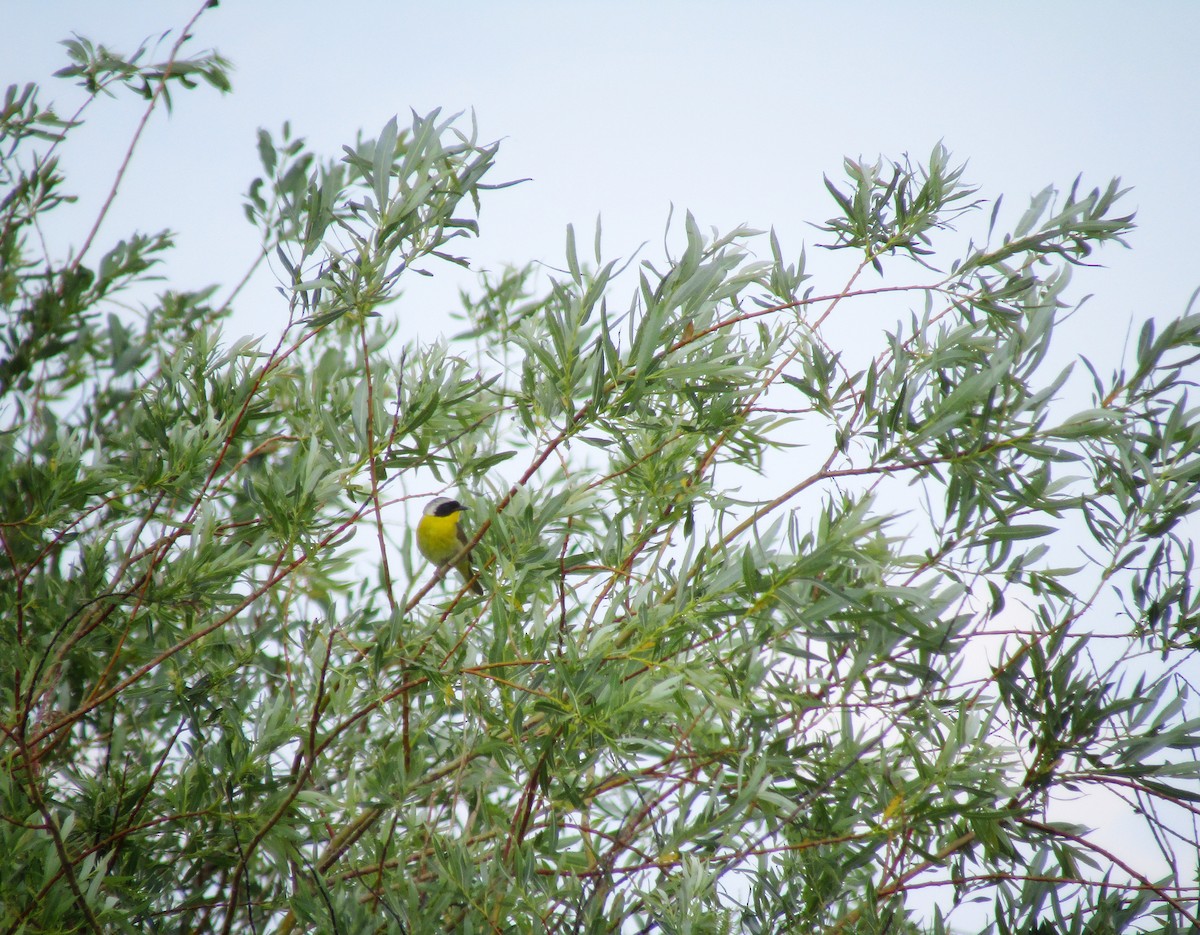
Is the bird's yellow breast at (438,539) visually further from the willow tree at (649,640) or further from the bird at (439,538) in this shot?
the willow tree at (649,640)

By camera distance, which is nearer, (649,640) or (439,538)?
(649,640)

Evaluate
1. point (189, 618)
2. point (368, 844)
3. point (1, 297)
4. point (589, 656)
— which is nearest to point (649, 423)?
point (589, 656)

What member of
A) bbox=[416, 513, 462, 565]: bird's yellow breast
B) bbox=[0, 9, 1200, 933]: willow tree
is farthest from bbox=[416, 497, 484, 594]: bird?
bbox=[0, 9, 1200, 933]: willow tree

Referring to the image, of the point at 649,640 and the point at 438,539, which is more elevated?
the point at 438,539

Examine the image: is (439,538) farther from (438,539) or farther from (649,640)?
(649,640)

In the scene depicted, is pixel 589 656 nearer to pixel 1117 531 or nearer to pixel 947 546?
pixel 947 546

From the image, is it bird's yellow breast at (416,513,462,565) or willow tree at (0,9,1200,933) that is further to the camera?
bird's yellow breast at (416,513,462,565)

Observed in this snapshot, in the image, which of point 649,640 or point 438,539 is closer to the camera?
point 649,640

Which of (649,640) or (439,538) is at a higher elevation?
(439,538)

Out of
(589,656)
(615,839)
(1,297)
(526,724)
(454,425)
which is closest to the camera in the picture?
(589,656)

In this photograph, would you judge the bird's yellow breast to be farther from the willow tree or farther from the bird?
the willow tree

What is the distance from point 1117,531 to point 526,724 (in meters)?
1.20

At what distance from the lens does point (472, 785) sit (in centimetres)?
179

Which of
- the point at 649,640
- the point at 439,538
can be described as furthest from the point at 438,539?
the point at 649,640
